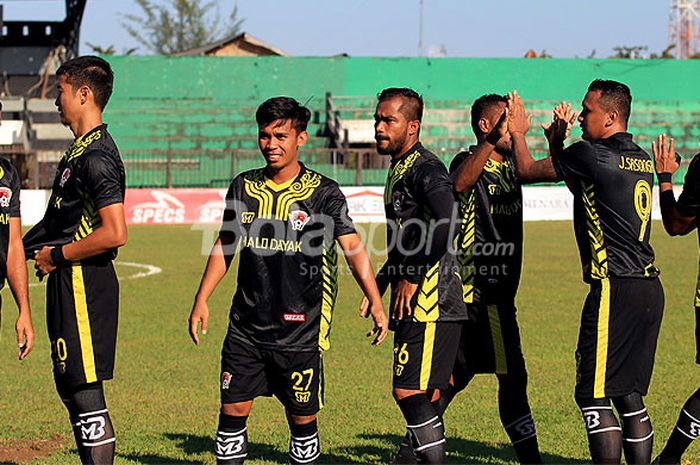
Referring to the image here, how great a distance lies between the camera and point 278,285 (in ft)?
20.0

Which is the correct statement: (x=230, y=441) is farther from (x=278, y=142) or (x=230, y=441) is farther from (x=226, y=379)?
(x=278, y=142)

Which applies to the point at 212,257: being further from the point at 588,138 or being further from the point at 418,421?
the point at 588,138

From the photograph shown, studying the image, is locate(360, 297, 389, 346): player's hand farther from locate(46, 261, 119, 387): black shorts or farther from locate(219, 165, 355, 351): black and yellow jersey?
locate(46, 261, 119, 387): black shorts

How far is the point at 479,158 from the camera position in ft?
21.4

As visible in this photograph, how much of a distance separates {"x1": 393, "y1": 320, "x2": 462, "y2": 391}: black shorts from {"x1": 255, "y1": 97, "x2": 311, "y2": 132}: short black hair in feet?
4.47

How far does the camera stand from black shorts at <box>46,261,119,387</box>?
5967mm

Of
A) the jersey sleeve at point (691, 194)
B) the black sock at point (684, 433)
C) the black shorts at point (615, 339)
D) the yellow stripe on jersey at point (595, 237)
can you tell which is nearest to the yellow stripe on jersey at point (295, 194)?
the yellow stripe on jersey at point (595, 237)

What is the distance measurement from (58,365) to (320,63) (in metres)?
39.6

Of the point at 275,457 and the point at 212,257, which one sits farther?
the point at 275,457

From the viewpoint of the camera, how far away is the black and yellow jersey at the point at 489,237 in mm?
7047

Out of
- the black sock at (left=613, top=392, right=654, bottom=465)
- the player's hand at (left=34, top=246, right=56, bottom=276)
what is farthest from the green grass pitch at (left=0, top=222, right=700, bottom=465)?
the player's hand at (left=34, top=246, right=56, bottom=276)

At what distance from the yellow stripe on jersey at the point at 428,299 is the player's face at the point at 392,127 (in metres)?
0.79

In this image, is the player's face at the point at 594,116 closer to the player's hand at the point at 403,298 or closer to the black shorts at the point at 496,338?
the black shorts at the point at 496,338

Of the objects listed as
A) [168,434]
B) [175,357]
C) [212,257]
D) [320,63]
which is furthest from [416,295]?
[320,63]
